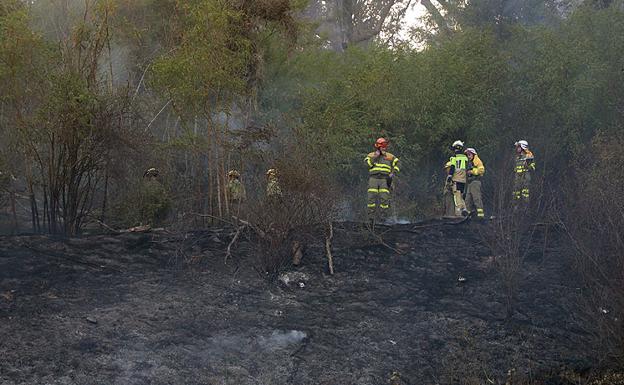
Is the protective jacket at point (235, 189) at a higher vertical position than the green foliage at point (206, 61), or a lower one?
lower

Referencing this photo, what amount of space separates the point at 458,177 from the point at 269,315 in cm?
657

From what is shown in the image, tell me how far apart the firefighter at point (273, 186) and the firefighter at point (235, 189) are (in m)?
1.09

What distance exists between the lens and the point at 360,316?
1036 cm

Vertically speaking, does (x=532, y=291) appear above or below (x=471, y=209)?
below

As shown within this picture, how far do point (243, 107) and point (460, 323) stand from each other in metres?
5.72

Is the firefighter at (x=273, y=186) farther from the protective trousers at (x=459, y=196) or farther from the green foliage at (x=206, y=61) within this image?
the protective trousers at (x=459, y=196)

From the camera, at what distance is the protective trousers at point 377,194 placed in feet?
46.3

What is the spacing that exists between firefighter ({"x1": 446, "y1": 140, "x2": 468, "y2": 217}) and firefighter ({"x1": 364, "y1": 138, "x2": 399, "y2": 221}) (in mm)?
1812

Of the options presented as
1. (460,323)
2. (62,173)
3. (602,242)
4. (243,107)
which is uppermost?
(243,107)

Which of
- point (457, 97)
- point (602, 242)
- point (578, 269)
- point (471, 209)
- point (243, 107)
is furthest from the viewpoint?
point (457, 97)

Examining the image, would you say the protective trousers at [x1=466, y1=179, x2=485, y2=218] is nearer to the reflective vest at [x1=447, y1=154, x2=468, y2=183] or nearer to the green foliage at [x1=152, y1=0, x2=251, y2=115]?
the reflective vest at [x1=447, y1=154, x2=468, y2=183]

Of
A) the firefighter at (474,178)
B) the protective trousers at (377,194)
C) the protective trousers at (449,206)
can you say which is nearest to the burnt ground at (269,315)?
the protective trousers at (377,194)

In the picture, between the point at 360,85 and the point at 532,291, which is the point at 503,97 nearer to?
the point at 360,85

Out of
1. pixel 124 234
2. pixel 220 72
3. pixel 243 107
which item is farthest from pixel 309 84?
pixel 124 234
